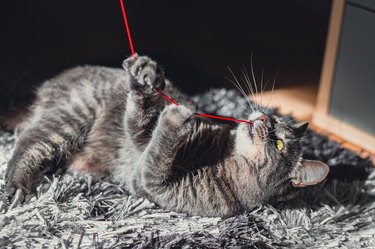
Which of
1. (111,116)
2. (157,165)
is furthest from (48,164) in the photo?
(157,165)

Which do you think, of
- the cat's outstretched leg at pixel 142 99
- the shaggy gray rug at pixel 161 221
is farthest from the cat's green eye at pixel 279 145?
the cat's outstretched leg at pixel 142 99

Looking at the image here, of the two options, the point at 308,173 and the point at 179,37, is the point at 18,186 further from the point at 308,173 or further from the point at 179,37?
the point at 179,37

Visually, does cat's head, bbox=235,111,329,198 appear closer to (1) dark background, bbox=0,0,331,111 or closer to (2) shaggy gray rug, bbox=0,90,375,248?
(2) shaggy gray rug, bbox=0,90,375,248

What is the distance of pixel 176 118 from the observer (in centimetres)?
162

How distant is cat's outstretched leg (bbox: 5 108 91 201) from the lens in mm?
1810

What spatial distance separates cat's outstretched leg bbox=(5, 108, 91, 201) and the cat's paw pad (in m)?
0.47

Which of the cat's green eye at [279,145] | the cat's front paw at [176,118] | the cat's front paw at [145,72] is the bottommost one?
the cat's green eye at [279,145]

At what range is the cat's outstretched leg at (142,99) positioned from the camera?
5.36ft

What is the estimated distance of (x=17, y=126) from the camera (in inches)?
84.4

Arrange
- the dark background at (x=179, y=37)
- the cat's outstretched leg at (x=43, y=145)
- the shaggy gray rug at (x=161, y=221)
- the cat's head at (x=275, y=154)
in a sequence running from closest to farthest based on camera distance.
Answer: the shaggy gray rug at (x=161, y=221) → the cat's head at (x=275, y=154) → the cat's outstretched leg at (x=43, y=145) → the dark background at (x=179, y=37)

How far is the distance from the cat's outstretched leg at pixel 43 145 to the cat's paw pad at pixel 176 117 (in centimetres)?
47

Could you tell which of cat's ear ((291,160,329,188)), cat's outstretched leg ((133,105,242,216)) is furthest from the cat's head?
cat's outstretched leg ((133,105,242,216))

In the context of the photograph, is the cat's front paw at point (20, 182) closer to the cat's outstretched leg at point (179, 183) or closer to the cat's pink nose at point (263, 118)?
the cat's outstretched leg at point (179, 183)

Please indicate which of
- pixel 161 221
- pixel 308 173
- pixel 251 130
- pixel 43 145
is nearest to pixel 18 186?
pixel 43 145
